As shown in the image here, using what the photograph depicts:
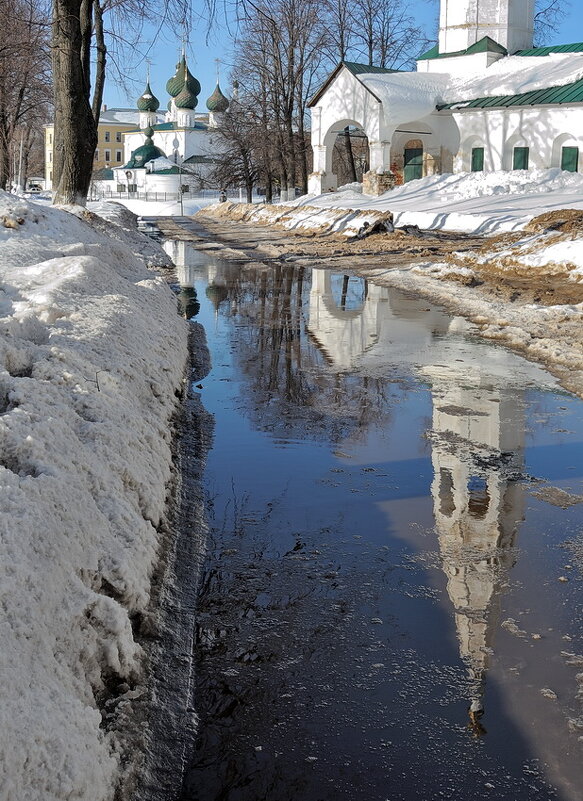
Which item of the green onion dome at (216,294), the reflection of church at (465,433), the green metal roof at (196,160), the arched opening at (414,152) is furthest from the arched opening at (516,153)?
the green metal roof at (196,160)

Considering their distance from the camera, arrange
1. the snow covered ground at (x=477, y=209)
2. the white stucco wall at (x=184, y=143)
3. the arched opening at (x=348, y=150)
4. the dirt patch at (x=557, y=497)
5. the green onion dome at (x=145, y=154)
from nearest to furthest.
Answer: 1. the dirt patch at (x=557, y=497)
2. the snow covered ground at (x=477, y=209)
3. the arched opening at (x=348, y=150)
4. the white stucco wall at (x=184, y=143)
5. the green onion dome at (x=145, y=154)

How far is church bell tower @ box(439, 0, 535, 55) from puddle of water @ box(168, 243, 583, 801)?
127 feet

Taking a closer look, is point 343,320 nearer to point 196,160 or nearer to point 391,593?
point 391,593

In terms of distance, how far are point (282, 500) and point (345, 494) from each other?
40 centimetres

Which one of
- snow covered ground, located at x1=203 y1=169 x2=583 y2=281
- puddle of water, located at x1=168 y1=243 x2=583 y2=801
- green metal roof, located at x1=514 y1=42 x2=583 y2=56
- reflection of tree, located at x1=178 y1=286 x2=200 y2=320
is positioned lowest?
puddle of water, located at x1=168 y1=243 x2=583 y2=801

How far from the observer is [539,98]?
3425 cm

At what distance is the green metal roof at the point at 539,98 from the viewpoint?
32969 mm

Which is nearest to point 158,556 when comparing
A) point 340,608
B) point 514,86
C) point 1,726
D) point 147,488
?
point 147,488

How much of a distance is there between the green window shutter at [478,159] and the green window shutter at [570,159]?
5.06 m

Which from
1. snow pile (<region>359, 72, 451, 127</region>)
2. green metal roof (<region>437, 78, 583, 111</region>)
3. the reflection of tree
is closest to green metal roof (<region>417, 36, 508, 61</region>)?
snow pile (<region>359, 72, 451, 127</region>)

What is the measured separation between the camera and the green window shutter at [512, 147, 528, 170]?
117 ft

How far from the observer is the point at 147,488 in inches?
169

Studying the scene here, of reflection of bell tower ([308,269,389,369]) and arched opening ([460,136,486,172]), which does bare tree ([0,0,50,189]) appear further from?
arched opening ([460,136,486,172])

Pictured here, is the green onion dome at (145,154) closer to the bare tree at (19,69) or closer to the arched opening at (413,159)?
the bare tree at (19,69)
